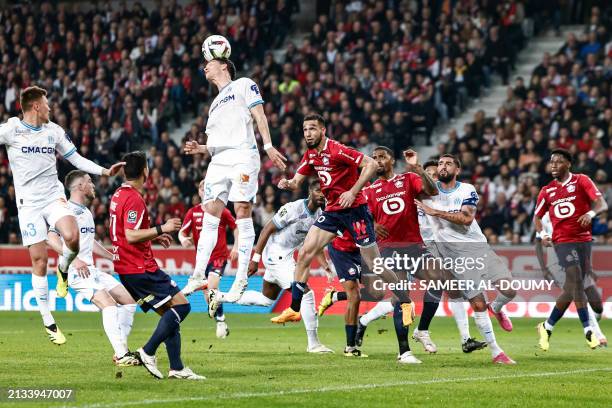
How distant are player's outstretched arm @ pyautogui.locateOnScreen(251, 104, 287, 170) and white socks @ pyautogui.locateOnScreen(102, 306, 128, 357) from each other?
2392 mm

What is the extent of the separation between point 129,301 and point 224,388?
3171 mm

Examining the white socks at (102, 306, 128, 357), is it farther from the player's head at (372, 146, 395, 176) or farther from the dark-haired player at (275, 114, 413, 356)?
the player's head at (372, 146, 395, 176)

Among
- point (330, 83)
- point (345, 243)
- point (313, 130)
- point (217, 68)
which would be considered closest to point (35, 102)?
point (217, 68)

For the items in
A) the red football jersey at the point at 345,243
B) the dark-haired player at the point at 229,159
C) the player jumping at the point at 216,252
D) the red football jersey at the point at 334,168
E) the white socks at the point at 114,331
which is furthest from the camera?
the player jumping at the point at 216,252

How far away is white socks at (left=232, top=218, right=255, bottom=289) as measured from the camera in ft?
42.7

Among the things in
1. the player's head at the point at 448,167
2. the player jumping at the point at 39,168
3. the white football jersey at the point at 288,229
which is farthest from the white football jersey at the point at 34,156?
the player's head at the point at 448,167

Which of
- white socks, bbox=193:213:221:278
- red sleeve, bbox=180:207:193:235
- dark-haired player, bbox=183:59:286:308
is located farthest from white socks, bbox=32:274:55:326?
red sleeve, bbox=180:207:193:235

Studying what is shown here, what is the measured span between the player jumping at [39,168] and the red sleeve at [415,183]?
3694 mm

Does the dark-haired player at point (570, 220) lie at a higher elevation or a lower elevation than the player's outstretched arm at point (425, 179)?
lower

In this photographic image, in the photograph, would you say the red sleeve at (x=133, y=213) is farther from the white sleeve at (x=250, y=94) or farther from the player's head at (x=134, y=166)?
the white sleeve at (x=250, y=94)

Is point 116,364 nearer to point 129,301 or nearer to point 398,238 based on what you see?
point 129,301

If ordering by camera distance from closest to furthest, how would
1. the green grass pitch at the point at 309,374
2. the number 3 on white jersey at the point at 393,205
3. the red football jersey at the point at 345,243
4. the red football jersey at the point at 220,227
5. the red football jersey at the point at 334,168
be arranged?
1. the green grass pitch at the point at 309,374
2. the red football jersey at the point at 334,168
3. the number 3 on white jersey at the point at 393,205
4. the red football jersey at the point at 345,243
5. the red football jersey at the point at 220,227

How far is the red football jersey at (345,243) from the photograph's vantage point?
13.8m

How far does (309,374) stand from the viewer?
37.9 ft
